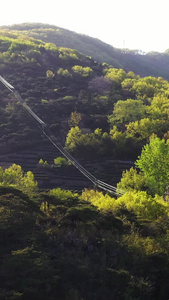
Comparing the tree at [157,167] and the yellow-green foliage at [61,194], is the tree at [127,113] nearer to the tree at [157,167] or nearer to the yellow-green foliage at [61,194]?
the tree at [157,167]

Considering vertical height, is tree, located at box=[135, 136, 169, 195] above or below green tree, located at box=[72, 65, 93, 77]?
below

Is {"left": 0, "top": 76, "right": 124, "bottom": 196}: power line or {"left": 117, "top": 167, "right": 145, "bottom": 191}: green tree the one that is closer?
{"left": 117, "top": 167, "right": 145, "bottom": 191}: green tree

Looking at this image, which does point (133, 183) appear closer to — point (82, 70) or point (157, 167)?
point (157, 167)

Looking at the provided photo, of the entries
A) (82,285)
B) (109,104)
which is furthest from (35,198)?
(109,104)

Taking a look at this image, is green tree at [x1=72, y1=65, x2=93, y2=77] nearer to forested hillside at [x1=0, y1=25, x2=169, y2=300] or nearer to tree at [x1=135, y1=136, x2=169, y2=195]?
forested hillside at [x1=0, y1=25, x2=169, y2=300]

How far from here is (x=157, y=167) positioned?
141 feet

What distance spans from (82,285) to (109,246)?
433 centimetres

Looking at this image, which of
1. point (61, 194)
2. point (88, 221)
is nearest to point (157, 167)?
point (61, 194)

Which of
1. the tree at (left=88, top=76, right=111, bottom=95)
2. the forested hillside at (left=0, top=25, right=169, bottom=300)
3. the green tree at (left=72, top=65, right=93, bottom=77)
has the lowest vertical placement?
the forested hillside at (left=0, top=25, right=169, bottom=300)

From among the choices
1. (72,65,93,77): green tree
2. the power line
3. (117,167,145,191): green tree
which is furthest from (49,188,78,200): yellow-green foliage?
(72,65,93,77): green tree

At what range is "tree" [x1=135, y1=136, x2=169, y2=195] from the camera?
4222 cm

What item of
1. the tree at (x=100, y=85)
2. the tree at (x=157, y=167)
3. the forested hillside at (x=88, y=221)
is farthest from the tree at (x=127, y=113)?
the tree at (x=157, y=167)

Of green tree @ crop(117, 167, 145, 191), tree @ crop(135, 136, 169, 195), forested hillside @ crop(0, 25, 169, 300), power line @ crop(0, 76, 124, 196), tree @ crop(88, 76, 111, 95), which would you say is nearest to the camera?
forested hillside @ crop(0, 25, 169, 300)

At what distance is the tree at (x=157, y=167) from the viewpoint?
4222 cm
